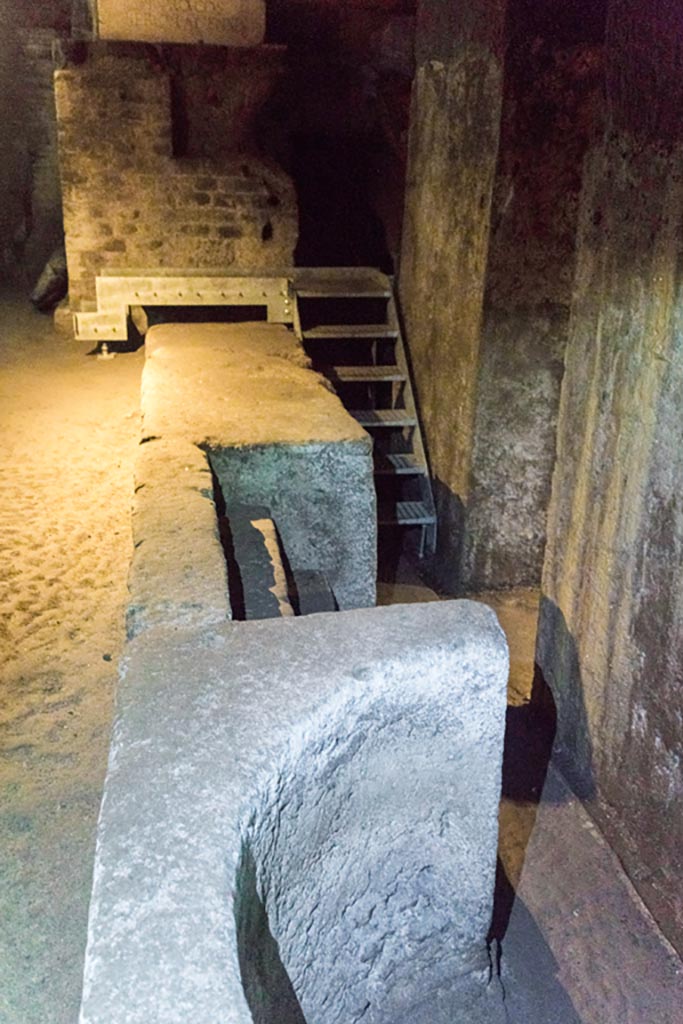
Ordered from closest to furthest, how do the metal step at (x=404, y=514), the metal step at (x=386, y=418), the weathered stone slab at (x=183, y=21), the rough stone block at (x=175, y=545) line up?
the rough stone block at (x=175, y=545) → the metal step at (x=404, y=514) → the metal step at (x=386, y=418) → the weathered stone slab at (x=183, y=21)

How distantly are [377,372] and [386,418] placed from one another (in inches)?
15.2

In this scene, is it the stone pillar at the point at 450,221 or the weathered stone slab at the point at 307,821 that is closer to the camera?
the weathered stone slab at the point at 307,821

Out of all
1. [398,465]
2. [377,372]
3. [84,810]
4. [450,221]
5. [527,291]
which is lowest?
[398,465]

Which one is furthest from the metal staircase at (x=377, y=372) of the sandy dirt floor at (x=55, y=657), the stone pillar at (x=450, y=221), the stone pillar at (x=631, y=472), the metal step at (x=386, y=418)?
the stone pillar at (x=631, y=472)

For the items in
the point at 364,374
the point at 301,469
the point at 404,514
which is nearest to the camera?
the point at 301,469

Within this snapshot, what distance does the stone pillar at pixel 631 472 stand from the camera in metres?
2.79

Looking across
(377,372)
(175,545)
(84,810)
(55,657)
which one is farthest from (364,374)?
(84,810)

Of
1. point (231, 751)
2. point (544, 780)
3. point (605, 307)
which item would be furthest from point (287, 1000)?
point (605, 307)

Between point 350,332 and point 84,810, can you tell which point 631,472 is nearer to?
point 84,810

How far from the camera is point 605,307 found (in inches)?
130

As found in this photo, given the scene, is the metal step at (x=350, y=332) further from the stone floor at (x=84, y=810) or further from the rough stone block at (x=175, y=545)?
the rough stone block at (x=175, y=545)

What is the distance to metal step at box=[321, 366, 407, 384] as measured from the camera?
20.0 ft

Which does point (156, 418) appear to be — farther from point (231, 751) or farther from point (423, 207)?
point (423, 207)

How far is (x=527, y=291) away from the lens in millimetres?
4781
